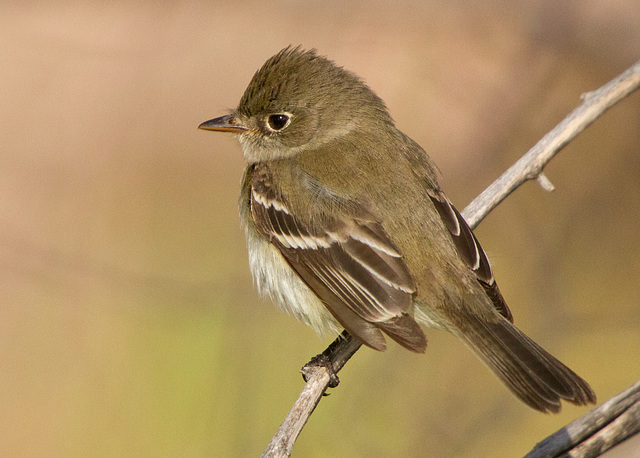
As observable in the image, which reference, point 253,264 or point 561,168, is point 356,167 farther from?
point 561,168

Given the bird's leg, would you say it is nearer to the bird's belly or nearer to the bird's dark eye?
the bird's belly

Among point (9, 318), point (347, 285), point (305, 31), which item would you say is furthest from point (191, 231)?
point (347, 285)

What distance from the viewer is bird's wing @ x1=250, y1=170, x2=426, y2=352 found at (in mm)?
3510

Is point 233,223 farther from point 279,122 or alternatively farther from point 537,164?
point 537,164

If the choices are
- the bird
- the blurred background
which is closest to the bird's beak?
the bird

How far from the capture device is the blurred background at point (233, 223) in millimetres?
4922

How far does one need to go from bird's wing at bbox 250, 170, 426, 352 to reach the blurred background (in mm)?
903

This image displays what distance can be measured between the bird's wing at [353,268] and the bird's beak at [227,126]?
0.58 metres

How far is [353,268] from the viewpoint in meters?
3.71

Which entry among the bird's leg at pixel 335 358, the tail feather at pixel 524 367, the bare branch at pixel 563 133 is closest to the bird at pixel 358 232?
the tail feather at pixel 524 367

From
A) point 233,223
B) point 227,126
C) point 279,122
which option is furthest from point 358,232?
point 233,223

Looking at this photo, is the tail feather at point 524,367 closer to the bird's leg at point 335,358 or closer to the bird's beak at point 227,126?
the bird's leg at point 335,358

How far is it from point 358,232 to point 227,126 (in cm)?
117

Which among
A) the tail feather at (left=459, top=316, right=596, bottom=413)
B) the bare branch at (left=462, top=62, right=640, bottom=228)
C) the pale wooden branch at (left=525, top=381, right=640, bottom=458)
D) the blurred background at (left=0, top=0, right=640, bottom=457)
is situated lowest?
the blurred background at (left=0, top=0, right=640, bottom=457)
